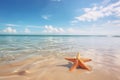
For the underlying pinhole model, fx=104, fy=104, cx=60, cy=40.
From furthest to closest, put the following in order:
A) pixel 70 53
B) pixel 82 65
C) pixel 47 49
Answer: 1. pixel 47 49
2. pixel 70 53
3. pixel 82 65

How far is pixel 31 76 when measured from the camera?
416 cm

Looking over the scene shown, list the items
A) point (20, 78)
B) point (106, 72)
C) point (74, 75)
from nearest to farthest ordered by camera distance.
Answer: point (20, 78) < point (74, 75) < point (106, 72)

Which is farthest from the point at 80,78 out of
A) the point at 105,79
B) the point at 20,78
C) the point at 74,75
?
the point at 20,78

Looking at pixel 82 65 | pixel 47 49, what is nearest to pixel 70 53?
pixel 47 49

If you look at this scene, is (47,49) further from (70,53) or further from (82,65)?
(82,65)

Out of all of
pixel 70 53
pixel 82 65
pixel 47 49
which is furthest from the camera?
pixel 47 49

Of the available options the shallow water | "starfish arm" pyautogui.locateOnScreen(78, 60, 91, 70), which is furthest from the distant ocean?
"starfish arm" pyautogui.locateOnScreen(78, 60, 91, 70)

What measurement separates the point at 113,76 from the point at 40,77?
2956 millimetres

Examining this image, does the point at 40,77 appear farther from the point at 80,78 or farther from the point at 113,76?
the point at 113,76

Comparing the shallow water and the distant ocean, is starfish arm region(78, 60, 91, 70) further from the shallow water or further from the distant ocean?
the distant ocean

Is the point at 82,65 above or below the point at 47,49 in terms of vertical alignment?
above

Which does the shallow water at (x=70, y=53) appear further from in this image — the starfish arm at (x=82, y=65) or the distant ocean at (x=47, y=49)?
the starfish arm at (x=82, y=65)

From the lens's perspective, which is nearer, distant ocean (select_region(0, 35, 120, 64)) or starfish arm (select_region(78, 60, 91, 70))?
starfish arm (select_region(78, 60, 91, 70))

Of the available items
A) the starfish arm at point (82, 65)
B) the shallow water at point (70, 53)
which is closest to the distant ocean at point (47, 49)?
the shallow water at point (70, 53)
